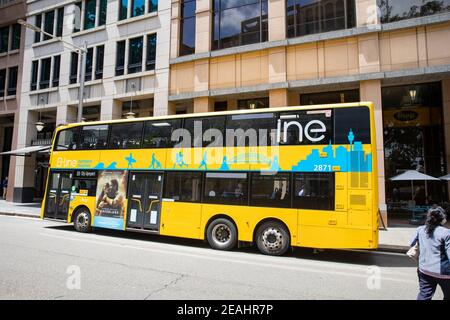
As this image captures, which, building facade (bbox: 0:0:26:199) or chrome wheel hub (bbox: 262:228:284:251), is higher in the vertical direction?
building facade (bbox: 0:0:26:199)

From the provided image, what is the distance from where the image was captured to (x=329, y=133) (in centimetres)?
862

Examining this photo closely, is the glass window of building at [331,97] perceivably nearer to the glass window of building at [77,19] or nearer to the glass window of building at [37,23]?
the glass window of building at [77,19]

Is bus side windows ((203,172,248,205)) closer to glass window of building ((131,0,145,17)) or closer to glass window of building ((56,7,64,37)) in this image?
glass window of building ((131,0,145,17))

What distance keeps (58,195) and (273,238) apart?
28.7ft

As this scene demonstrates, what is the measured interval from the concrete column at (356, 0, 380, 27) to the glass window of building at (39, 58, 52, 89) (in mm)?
21164

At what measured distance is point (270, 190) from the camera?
9.22 metres

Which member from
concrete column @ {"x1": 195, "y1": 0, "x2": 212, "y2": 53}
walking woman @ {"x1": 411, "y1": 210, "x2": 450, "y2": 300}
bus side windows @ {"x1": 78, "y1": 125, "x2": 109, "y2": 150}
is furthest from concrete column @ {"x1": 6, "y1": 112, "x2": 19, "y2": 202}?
walking woman @ {"x1": 411, "y1": 210, "x2": 450, "y2": 300}

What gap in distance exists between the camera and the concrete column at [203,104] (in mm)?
18097

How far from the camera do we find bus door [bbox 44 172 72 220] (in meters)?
12.7

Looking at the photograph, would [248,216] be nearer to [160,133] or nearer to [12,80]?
[160,133]

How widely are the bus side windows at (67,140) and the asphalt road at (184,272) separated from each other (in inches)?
146

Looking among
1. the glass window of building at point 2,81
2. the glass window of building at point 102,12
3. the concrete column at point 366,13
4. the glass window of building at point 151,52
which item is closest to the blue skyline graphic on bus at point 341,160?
the concrete column at point 366,13

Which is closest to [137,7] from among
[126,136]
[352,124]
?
[126,136]
